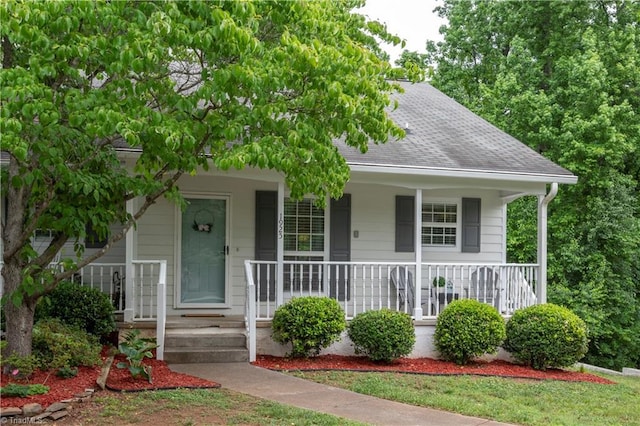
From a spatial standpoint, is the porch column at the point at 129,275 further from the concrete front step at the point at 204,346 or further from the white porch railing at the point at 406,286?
the white porch railing at the point at 406,286

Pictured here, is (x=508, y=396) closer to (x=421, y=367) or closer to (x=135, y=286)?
(x=421, y=367)

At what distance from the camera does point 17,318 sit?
7203mm

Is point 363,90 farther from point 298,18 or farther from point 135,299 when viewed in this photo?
point 135,299

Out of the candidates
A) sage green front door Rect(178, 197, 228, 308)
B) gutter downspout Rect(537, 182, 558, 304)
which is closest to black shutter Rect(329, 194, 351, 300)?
sage green front door Rect(178, 197, 228, 308)

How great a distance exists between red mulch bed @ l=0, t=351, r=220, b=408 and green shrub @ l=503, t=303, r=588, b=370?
4.79 m

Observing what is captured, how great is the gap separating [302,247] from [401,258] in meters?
1.84

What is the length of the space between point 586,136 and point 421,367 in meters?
10.7

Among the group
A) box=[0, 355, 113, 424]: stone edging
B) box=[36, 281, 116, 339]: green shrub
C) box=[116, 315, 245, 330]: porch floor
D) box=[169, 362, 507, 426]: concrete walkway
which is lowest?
box=[169, 362, 507, 426]: concrete walkway

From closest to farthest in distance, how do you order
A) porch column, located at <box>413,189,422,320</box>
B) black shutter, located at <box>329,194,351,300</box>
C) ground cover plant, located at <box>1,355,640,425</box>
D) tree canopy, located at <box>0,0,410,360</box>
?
tree canopy, located at <box>0,0,410,360</box>
ground cover plant, located at <box>1,355,640,425</box>
porch column, located at <box>413,189,422,320</box>
black shutter, located at <box>329,194,351,300</box>

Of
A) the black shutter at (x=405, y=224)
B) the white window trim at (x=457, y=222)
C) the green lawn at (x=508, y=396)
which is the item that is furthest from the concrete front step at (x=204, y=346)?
the white window trim at (x=457, y=222)

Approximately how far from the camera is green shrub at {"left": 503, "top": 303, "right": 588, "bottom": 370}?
31.6 ft

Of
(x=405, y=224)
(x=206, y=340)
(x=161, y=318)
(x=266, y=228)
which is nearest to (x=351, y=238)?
(x=405, y=224)

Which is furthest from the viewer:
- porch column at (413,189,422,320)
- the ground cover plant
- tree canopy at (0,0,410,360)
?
porch column at (413,189,422,320)

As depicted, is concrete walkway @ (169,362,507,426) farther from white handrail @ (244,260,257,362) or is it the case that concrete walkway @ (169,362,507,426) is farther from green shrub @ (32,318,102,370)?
green shrub @ (32,318,102,370)
